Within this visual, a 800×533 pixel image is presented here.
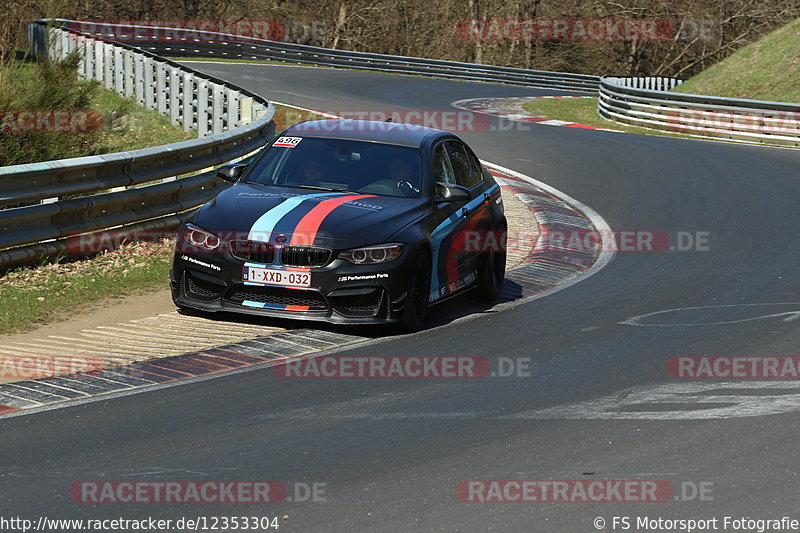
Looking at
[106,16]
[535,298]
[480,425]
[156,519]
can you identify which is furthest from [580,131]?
[106,16]

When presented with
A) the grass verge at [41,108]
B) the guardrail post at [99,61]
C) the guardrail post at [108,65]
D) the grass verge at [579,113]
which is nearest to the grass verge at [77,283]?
the grass verge at [41,108]

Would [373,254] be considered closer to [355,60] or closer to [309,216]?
[309,216]

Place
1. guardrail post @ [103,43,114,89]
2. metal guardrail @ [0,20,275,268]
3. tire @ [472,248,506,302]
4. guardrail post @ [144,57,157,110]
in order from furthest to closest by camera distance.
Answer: guardrail post @ [103,43,114,89] → guardrail post @ [144,57,157,110] → tire @ [472,248,506,302] → metal guardrail @ [0,20,275,268]

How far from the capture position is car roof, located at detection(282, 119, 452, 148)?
34.1 feet

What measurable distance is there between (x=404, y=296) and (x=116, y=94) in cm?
1778

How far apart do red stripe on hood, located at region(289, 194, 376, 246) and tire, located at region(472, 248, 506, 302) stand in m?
1.63

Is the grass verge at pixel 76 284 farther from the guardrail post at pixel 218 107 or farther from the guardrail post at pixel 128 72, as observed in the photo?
the guardrail post at pixel 128 72

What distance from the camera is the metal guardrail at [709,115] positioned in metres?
26.2

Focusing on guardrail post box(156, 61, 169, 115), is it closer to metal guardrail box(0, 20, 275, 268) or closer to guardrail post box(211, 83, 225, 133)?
guardrail post box(211, 83, 225, 133)

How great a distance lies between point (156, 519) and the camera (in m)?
5.21

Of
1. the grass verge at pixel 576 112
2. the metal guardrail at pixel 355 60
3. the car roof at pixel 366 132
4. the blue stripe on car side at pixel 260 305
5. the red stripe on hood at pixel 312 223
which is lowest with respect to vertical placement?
the grass verge at pixel 576 112

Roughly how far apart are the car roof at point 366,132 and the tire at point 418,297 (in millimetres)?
1365

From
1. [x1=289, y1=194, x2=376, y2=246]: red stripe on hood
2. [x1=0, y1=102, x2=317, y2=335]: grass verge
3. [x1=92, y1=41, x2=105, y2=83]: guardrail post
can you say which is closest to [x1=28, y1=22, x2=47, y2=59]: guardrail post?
[x1=92, y1=41, x2=105, y2=83]: guardrail post

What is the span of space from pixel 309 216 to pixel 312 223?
0.35ft
